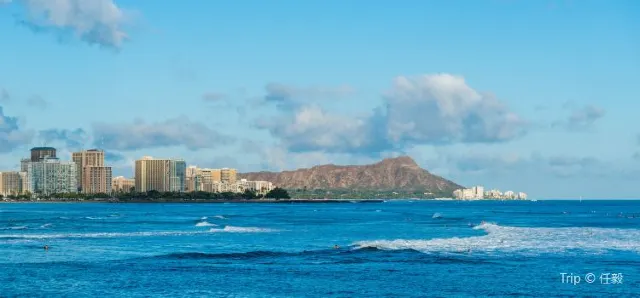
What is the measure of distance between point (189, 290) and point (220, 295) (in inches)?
111

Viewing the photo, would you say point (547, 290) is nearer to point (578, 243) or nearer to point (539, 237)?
point (578, 243)

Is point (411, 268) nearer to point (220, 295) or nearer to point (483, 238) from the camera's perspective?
point (220, 295)

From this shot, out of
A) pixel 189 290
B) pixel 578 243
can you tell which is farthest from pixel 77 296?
pixel 578 243

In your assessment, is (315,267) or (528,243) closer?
(315,267)

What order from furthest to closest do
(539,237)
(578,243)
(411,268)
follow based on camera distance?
(539,237), (578,243), (411,268)

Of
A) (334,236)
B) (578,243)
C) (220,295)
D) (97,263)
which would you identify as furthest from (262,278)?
(334,236)

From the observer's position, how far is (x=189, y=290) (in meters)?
46.8

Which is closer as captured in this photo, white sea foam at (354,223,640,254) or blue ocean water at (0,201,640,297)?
blue ocean water at (0,201,640,297)

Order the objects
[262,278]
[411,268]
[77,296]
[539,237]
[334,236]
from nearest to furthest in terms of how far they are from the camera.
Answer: [77,296] → [262,278] → [411,268] → [539,237] → [334,236]

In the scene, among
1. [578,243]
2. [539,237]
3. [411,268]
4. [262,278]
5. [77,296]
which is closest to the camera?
[77,296]

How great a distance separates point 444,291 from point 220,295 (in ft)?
40.5

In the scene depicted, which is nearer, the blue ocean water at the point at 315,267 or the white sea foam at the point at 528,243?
the blue ocean water at the point at 315,267

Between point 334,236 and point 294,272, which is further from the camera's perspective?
point 334,236

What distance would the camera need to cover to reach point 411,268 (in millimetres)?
57188
